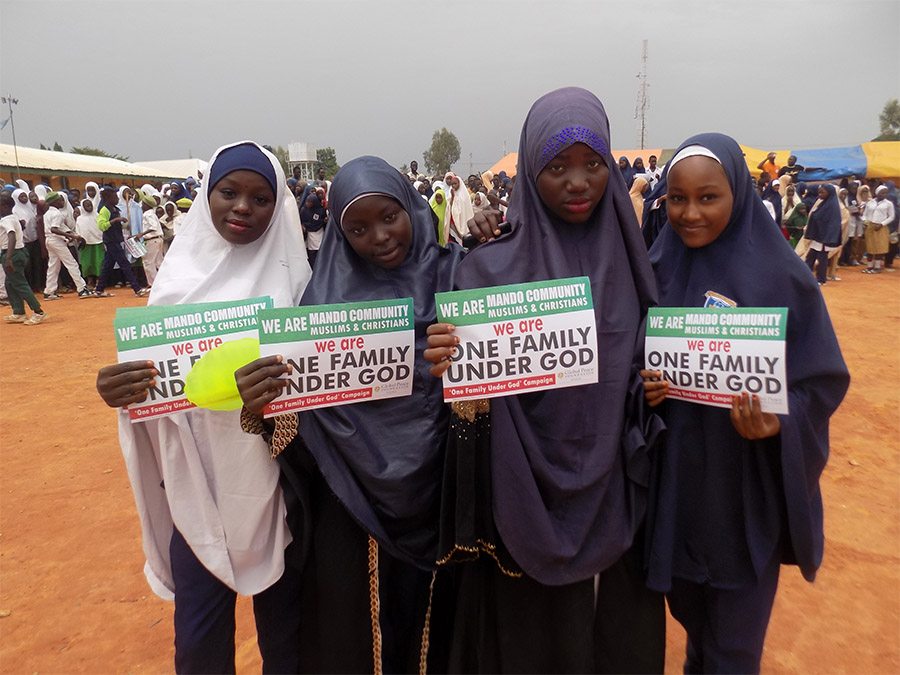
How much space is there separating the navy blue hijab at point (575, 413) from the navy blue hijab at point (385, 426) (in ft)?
0.77

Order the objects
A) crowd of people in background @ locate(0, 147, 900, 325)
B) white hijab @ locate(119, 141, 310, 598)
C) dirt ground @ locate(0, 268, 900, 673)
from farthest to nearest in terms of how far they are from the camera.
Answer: crowd of people in background @ locate(0, 147, 900, 325), dirt ground @ locate(0, 268, 900, 673), white hijab @ locate(119, 141, 310, 598)

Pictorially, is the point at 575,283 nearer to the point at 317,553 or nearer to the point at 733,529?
the point at 733,529

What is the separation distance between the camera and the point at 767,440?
72.7 inches

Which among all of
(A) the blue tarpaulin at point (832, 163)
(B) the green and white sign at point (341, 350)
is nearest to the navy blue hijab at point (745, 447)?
(B) the green and white sign at point (341, 350)

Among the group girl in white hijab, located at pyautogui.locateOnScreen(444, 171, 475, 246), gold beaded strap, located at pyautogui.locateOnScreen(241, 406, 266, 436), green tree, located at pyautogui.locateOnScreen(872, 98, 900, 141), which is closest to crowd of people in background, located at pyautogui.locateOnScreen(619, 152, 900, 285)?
girl in white hijab, located at pyautogui.locateOnScreen(444, 171, 475, 246)

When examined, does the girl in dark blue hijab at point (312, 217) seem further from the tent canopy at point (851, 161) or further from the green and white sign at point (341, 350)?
the tent canopy at point (851, 161)

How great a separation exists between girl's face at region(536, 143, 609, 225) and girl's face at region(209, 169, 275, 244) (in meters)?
1.01

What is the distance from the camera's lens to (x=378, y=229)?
204cm

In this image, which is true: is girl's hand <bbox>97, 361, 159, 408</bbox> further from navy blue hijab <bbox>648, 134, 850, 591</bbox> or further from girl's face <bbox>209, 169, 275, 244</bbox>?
navy blue hijab <bbox>648, 134, 850, 591</bbox>

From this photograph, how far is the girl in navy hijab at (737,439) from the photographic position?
1781 mm

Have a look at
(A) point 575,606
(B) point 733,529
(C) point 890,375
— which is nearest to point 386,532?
(A) point 575,606

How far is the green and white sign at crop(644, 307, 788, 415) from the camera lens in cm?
169

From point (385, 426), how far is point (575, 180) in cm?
104

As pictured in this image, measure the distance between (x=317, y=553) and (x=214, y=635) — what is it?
0.50 m
